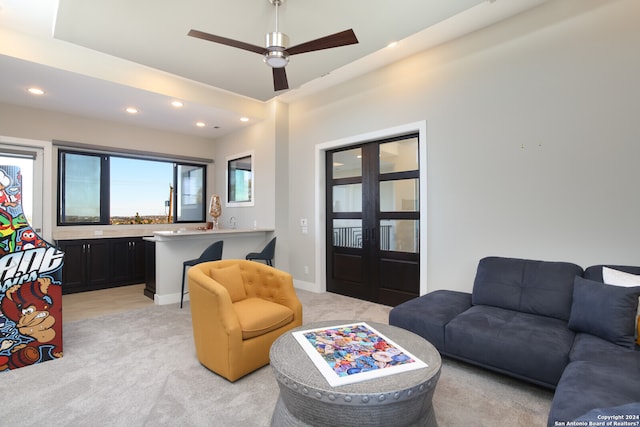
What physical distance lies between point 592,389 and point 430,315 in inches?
48.1

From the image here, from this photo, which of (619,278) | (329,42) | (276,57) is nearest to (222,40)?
(276,57)

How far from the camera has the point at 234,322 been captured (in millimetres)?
2324

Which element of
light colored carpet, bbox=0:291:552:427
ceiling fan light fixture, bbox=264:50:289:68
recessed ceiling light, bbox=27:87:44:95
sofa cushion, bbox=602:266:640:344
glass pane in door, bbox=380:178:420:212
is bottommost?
light colored carpet, bbox=0:291:552:427

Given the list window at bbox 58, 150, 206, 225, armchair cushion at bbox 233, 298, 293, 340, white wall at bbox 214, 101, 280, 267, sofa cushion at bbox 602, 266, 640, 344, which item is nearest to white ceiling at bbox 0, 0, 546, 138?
white wall at bbox 214, 101, 280, 267

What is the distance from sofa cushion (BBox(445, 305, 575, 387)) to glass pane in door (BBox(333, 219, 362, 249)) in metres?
2.24

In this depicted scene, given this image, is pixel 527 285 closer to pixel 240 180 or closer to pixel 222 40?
pixel 222 40

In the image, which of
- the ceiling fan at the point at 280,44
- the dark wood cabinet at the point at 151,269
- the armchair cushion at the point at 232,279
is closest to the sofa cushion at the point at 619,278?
the ceiling fan at the point at 280,44

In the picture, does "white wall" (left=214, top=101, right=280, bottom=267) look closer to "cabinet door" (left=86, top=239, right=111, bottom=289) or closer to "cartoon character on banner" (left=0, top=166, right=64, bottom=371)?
"cabinet door" (left=86, top=239, right=111, bottom=289)

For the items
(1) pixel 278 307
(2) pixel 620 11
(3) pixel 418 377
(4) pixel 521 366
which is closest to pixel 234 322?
(1) pixel 278 307

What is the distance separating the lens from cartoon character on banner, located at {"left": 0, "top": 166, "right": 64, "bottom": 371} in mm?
2498

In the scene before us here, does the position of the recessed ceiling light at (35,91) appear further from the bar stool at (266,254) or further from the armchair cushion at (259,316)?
the armchair cushion at (259,316)

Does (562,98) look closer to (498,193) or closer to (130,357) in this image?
(498,193)

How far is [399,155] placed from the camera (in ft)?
13.9

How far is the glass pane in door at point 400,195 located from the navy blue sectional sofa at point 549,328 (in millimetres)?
1258
